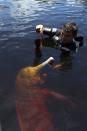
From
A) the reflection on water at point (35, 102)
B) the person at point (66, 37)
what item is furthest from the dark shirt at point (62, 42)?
the reflection on water at point (35, 102)

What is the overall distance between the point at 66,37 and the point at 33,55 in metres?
1.72

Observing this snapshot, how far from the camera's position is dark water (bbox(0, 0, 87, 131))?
9.39m

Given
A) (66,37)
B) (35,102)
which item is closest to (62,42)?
(66,37)

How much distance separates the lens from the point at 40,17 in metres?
19.1

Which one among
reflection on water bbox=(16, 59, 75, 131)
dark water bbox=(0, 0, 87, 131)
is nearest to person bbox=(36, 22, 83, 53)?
dark water bbox=(0, 0, 87, 131)

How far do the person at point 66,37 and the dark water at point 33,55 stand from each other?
37cm

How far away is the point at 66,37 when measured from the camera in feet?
41.8

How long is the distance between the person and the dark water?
375mm

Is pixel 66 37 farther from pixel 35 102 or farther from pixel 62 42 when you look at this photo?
pixel 35 102

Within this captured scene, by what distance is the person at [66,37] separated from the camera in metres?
12.5

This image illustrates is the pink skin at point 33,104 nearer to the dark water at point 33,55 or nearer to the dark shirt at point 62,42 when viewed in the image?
the dark water at point 33,55

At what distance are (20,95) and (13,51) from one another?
12.8 ft

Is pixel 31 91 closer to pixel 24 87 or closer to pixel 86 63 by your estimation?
pixel 24 87

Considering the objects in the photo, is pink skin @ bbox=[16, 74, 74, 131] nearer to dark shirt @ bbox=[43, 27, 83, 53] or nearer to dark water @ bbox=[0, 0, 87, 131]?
dark water @ bbox=[0, 0, 87, 131]
